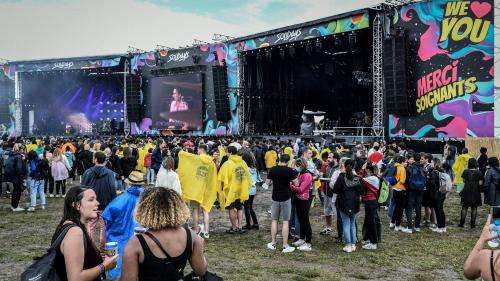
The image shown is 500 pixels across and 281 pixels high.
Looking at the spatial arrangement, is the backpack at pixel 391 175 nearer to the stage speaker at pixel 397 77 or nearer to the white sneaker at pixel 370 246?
the white sneaker at pixel 370 246

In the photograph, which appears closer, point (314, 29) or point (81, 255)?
point (81, 255)

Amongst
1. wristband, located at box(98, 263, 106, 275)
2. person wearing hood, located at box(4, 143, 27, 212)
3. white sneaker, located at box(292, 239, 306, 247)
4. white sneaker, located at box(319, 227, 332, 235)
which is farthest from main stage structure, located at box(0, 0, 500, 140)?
wristband, located at box(98, 263, 106, 275)

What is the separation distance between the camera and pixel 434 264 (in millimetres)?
7309

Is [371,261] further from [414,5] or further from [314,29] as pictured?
[314,29]

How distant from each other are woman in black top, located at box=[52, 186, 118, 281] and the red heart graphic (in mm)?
18328

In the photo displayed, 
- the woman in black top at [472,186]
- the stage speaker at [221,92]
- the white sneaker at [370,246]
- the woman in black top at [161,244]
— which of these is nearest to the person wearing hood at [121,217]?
the woman in black top at [161,244]

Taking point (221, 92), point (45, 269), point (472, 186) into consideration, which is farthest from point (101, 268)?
point (221, 92)

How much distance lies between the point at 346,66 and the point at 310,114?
3746 mm

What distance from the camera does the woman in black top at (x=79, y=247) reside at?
2869 mm

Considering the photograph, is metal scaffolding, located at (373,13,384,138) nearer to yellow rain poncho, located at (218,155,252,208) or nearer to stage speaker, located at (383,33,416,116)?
stage speaker, located at (383,33,416,116)

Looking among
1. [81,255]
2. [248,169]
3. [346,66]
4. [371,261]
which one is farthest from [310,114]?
[81,255]

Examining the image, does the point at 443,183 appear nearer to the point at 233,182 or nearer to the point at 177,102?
the point at 233,182

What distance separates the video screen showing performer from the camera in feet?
104

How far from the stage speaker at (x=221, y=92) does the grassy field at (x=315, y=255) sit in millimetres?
19284
